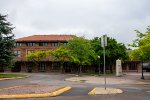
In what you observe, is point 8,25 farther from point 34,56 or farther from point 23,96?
point 23,96

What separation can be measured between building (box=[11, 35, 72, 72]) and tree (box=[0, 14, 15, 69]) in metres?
Result: 28.8

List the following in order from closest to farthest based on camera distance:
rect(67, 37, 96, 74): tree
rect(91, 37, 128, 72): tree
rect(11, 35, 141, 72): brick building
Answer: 1. rect(67, 37, 96, 74): tree
2. rect(91, 37, 128, 72): tree
3. rect(11, 35, 141, 72): brick building

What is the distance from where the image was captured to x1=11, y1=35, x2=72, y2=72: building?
81.9m

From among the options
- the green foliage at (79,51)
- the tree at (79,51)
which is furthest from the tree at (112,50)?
the green foliage at (79,51)

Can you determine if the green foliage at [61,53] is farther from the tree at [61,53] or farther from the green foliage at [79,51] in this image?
the green foliage at [79,51]

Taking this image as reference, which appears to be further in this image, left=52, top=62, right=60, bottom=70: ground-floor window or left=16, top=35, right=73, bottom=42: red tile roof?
left=16, top=35, right=73, bottom=42: red tile roof

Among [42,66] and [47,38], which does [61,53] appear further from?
[47,38]

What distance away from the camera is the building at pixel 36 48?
81.9 meters

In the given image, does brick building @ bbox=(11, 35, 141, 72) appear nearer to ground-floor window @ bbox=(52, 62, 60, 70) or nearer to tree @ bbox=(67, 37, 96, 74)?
ground-floor window @ bbox=(52, 62, 60, 70)

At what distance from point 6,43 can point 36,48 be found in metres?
32.4

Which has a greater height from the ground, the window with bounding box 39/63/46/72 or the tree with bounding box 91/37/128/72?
the tree with bounding box 91/37/128/72

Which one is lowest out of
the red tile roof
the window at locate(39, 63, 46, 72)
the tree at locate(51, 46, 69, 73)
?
the window at locate(39, 63, 46, 72)

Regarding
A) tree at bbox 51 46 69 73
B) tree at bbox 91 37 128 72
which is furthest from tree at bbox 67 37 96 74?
tree at bbox 91 37 128 72

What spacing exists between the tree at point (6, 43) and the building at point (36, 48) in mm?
28819
